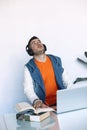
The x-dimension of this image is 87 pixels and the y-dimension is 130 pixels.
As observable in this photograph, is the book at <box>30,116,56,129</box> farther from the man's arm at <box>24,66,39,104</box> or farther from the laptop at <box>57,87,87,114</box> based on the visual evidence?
the man's arm at <box>24,66,39,104</box>

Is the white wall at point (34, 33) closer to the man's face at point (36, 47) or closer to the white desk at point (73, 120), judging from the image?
the man's face at point (36, 47)

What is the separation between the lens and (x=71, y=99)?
1955 millimetres

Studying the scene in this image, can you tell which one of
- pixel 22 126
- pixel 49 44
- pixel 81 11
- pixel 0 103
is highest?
pixel 81 11

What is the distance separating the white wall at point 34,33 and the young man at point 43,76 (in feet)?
1.52

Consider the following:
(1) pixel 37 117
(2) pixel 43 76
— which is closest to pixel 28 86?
(2) pixel 43 76

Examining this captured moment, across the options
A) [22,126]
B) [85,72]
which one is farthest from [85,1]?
[22,126]

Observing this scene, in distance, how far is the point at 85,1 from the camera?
139 inches

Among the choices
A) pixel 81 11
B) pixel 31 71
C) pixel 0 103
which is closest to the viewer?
pixel 31 71

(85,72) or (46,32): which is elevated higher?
(46,32)

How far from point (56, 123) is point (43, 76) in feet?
3.11

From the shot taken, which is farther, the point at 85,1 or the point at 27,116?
the point at 85,1

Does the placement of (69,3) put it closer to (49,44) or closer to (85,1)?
(85,1)

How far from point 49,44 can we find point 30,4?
0.52 meters

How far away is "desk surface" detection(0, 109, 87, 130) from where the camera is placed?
1794mm
